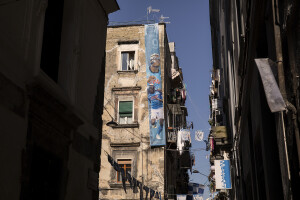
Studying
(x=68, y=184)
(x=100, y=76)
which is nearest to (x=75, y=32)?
(x=100, y=76)

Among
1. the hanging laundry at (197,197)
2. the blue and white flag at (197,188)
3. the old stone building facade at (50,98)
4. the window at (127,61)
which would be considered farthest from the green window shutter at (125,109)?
the old stone building facade at (50,98)

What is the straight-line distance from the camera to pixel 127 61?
2745cm

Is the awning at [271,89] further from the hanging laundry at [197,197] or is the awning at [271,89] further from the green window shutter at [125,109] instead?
the hanging laundry at [197,197]

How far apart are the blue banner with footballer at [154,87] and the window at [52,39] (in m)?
17.5

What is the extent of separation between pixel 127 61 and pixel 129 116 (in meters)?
3.99

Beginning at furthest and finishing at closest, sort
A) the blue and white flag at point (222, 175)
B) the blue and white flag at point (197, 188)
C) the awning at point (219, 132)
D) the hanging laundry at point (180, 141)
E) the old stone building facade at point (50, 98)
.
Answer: the hanging laundry at point (180, 141), the blue and white flag at point (197, 188), the awning at point (219, 132), the blue and white flag at point (222, 175), the old stone building facade at point (50, 98)

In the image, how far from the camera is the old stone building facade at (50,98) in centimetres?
606

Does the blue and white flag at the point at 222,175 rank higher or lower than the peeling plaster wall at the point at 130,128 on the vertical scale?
lower

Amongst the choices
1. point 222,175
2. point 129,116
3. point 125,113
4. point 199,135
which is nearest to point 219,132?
point 222,175

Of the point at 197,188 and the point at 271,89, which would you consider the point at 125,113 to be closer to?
the point at 197,188

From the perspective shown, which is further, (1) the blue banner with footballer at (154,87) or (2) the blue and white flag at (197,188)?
(2) the blue and white flag at (197,188)

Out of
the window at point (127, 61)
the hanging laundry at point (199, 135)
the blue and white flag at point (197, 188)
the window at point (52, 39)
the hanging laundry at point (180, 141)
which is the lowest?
the blue and white flag at point (197, 188)

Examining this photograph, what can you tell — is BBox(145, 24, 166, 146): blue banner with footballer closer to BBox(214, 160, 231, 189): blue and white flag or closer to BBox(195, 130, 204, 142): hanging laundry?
BBox(214, 160, 231, 189): blue and white flag

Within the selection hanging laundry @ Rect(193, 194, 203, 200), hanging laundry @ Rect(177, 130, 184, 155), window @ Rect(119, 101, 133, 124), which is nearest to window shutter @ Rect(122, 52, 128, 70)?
window @ Rect(119, 101, 133, 124)
